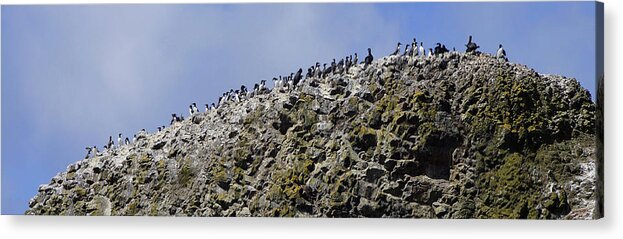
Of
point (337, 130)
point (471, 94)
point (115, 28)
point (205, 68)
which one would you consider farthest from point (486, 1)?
point (115, 28)

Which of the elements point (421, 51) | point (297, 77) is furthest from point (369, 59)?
point (297, 77)

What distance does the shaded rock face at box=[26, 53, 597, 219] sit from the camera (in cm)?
1292

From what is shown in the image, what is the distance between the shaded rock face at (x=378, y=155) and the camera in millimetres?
12922

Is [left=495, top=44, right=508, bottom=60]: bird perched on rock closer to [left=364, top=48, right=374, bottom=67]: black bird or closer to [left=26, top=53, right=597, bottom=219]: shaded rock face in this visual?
[left=26, top=53, right=597, bottom=219]: shaded rock face

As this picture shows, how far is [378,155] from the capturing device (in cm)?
1329

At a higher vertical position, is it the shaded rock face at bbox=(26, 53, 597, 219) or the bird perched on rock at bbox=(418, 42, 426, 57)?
the bird perched on rock at bbox=(418, 42, 426, 57)

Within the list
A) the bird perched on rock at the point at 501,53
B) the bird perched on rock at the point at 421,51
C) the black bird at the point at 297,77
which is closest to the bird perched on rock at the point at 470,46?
the bird perched on rock at the point at 501,53

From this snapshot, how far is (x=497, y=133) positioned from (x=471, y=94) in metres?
0.54

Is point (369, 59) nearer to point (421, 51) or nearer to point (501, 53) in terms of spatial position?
point (421, 51)

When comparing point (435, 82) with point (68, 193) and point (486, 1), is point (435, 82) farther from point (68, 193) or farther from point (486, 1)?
point (68, 193)

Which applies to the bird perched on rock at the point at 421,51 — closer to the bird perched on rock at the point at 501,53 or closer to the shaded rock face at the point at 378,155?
the shaded rock face at the point at 378,155

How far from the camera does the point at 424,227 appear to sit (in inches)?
510

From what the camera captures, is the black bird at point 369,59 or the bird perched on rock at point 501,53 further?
the black bird at point 369,59

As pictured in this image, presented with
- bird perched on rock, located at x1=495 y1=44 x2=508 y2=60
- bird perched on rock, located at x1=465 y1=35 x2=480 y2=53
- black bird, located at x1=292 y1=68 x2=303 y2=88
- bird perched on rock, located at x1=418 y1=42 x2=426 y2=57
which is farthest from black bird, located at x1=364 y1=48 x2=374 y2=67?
bird perched on rock, located at x1=495 y1=44 x2=508 y2=60
